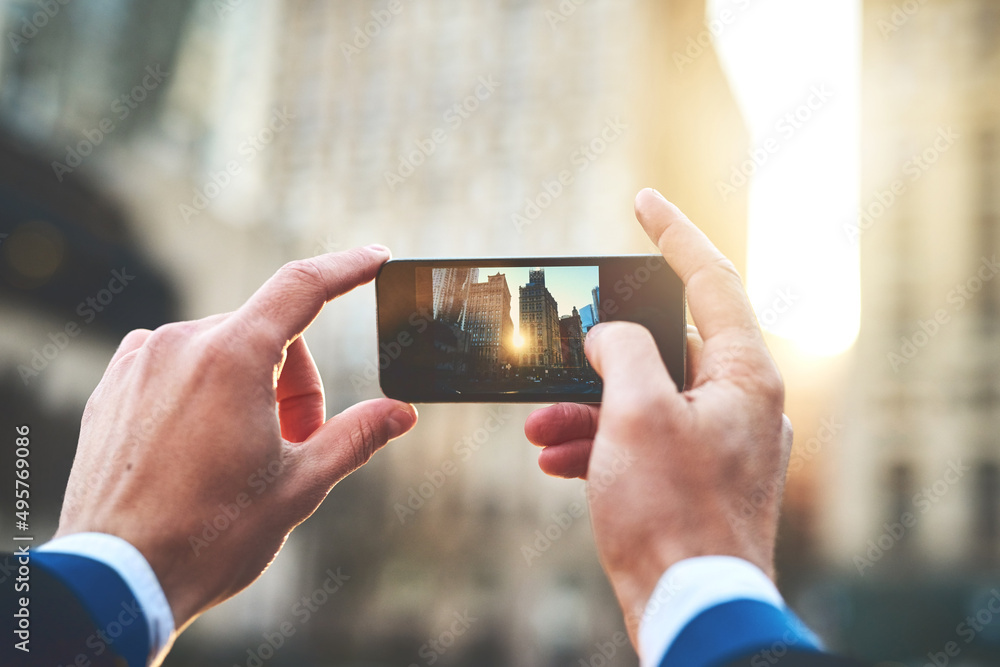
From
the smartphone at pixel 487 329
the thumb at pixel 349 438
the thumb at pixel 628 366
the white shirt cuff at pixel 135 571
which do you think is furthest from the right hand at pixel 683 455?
the white shirt cuff at pixel 135 571

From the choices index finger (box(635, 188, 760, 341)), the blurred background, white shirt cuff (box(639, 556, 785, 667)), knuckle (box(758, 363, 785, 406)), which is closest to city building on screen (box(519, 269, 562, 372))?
index finger (box(635, 188, 760, 341))

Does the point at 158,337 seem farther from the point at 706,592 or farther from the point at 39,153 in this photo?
the point at 39,153

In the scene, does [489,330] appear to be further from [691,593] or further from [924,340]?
[924,340]

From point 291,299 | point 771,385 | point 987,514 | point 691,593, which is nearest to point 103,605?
point 291,299

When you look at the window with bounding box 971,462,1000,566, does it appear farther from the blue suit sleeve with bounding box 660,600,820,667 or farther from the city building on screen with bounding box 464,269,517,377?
the blue suit sleeve with bounding box 660,600,820,667

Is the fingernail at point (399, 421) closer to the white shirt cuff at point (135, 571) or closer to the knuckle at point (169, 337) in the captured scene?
the knuckle at point (169, 337)

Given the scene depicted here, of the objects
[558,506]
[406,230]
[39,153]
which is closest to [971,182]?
[558,506]
